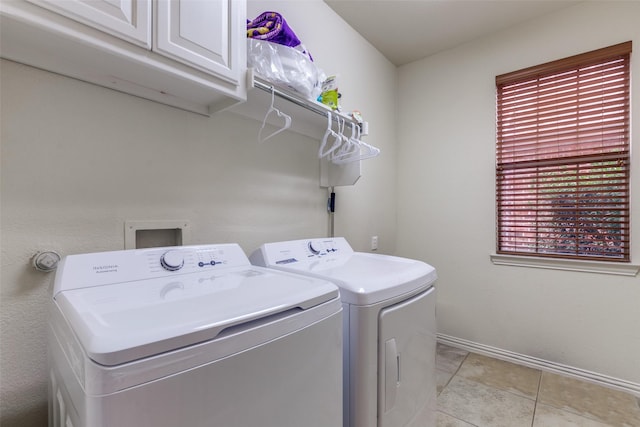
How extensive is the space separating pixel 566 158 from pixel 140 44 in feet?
8.52

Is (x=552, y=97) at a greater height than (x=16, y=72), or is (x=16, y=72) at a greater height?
(x=552, y=97)

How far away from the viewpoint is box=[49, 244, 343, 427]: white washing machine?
49 cm

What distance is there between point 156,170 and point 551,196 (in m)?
2.55

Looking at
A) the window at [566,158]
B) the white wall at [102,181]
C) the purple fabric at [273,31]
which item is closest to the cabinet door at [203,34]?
the purple fabric at [273,31]

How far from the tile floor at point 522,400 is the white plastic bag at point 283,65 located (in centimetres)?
193

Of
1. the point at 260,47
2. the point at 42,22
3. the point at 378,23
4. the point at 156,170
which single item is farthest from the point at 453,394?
the point at 378,23

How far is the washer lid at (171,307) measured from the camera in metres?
0.50

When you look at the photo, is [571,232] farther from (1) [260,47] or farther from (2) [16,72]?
(2) [16,72]

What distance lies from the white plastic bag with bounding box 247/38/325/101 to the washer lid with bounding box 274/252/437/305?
0.78 metres

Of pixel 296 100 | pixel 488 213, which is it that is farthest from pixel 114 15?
pixel 488 213

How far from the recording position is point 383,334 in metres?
1.00

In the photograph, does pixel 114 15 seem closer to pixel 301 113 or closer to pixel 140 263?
pixel 140 263

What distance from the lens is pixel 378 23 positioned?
2225 millimetres

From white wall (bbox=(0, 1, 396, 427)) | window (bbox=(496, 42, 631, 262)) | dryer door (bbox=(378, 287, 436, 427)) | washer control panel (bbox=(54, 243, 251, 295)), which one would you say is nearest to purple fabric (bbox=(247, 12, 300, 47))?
white wall (bbox=(0, 1, 396, 427))
